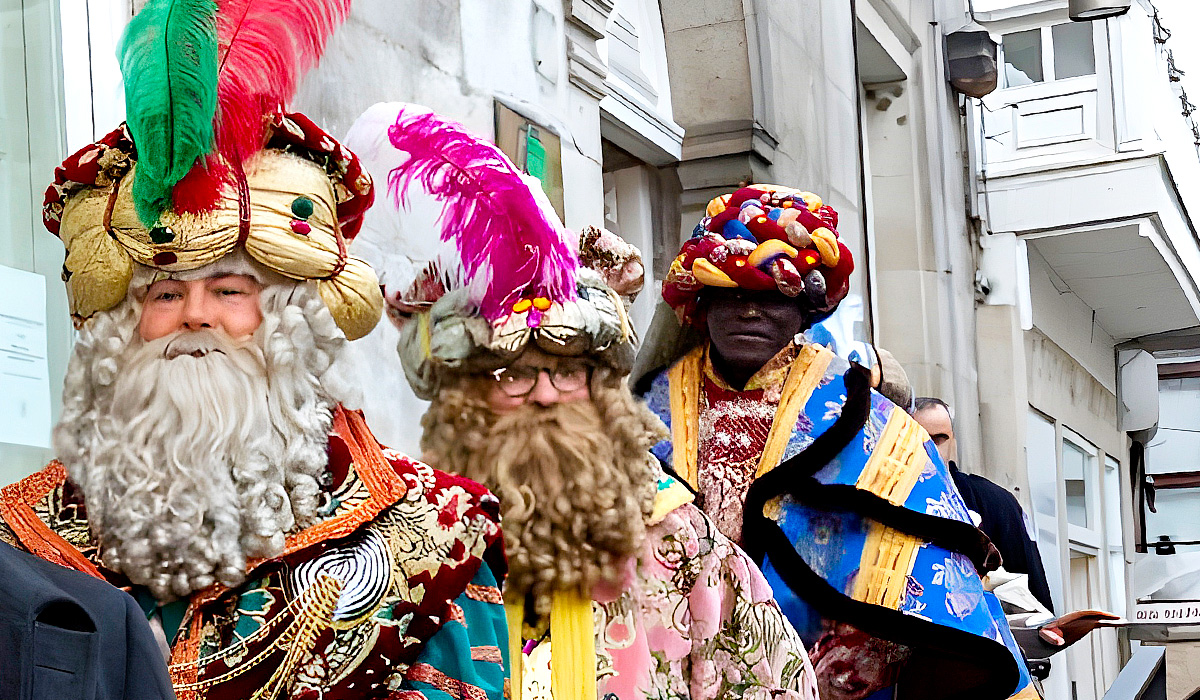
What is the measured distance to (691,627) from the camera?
2857 millimetres

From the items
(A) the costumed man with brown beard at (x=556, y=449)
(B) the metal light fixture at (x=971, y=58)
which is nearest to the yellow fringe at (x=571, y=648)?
(A) the costumed man with brown beard at (x=556, y=449)

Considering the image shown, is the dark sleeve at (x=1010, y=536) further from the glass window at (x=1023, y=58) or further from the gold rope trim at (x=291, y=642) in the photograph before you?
the glass window at (x=1023, y=58)

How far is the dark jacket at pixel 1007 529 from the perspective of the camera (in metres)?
5.11

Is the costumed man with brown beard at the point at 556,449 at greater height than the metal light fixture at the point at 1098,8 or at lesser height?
lesser

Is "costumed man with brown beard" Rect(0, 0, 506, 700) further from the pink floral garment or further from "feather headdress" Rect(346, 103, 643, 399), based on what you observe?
the pink floral garment

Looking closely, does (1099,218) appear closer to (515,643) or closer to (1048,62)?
(1048,62)

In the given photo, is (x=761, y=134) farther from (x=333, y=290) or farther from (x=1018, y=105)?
(x=1018, y=105)

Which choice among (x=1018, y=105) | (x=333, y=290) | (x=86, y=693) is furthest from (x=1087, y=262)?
(x=86, y=693)

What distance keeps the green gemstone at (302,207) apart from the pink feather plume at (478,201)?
0.35m

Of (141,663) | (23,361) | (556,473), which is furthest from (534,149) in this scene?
(141,663)

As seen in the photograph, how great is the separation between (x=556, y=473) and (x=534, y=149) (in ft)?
7.84

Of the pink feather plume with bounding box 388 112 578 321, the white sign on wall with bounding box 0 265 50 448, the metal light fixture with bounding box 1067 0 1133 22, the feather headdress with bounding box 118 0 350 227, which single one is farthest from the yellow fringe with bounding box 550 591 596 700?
the metal light fixture with bounding box 1067 0 1133 22

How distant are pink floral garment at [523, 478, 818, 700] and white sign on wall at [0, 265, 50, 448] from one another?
3.98ft

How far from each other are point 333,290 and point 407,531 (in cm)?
35
